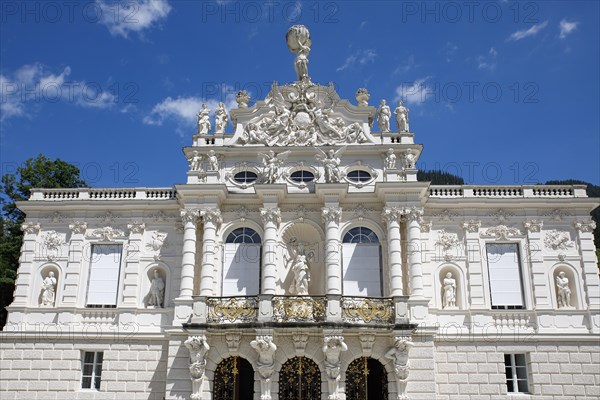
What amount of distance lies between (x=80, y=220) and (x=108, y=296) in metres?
4.04

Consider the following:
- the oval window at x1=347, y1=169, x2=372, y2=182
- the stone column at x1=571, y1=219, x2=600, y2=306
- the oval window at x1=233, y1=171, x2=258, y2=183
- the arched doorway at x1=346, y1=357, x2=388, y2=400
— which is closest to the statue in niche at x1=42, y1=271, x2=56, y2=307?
the oval window at x1=233, y1=171, x2=258, y2=183

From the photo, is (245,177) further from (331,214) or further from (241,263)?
(331,214)

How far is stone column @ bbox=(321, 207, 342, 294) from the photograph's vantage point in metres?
26.3

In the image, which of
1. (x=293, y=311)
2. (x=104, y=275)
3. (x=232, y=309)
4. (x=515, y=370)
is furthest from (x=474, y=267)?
(x=104, y=275)

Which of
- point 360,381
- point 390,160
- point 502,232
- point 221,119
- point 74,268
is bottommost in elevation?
point 360,381

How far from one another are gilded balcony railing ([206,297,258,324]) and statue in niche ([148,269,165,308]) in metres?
3.23

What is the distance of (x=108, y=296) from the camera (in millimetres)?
27812

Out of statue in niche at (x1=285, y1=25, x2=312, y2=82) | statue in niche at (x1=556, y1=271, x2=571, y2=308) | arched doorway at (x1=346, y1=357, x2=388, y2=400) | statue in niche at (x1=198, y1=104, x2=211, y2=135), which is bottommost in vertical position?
arched doorway at (x1=346, y1=357, x2=388, y2=400)

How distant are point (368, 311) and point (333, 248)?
335 cm

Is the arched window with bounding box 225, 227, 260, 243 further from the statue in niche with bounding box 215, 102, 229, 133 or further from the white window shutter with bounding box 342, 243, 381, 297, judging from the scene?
the statue in niche with bounding box 215, 102, 229, 133

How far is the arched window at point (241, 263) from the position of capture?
27516 millimetres

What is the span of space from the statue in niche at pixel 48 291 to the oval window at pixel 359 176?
48.4 ft

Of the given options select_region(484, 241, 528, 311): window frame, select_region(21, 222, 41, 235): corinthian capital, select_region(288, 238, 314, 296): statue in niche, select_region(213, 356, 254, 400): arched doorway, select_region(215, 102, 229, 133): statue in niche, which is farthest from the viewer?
select_region(215, 102, 229, 133): statue in niche

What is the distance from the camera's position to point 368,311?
25.1 meters
